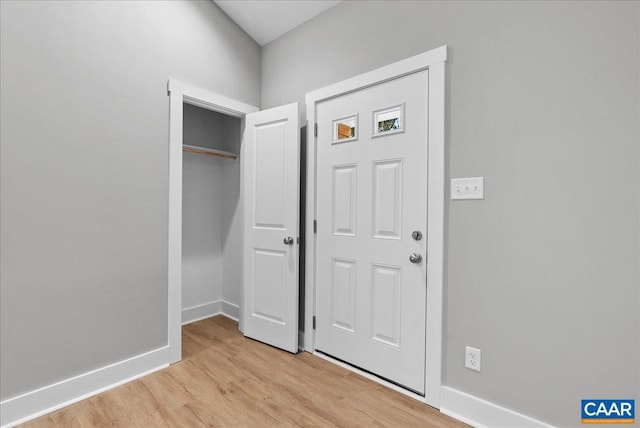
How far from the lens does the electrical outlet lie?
1.71 m

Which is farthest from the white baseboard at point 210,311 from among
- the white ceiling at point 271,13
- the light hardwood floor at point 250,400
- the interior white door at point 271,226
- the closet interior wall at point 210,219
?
the white ceiling at point 271,13

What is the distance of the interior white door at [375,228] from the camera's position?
6.36ft

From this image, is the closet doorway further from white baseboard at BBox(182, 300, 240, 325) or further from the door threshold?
the door threshold

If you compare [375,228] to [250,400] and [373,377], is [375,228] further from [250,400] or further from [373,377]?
[250,400]

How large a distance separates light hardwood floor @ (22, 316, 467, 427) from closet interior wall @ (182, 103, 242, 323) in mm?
998

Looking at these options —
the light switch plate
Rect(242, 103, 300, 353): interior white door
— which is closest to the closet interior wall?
Rect(242, 103, 300, 353): interior white door

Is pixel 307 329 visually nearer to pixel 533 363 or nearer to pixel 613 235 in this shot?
pixel 533 363

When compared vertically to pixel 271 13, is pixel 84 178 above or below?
below

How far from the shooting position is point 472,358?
1.73 metres

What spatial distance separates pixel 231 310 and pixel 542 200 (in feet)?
10.1

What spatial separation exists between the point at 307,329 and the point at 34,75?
98.9 inches

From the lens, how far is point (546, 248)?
1519 mm

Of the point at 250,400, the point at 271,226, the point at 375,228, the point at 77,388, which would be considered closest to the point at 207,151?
the point at 271,226

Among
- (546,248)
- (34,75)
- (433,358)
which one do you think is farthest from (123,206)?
(546,248)
